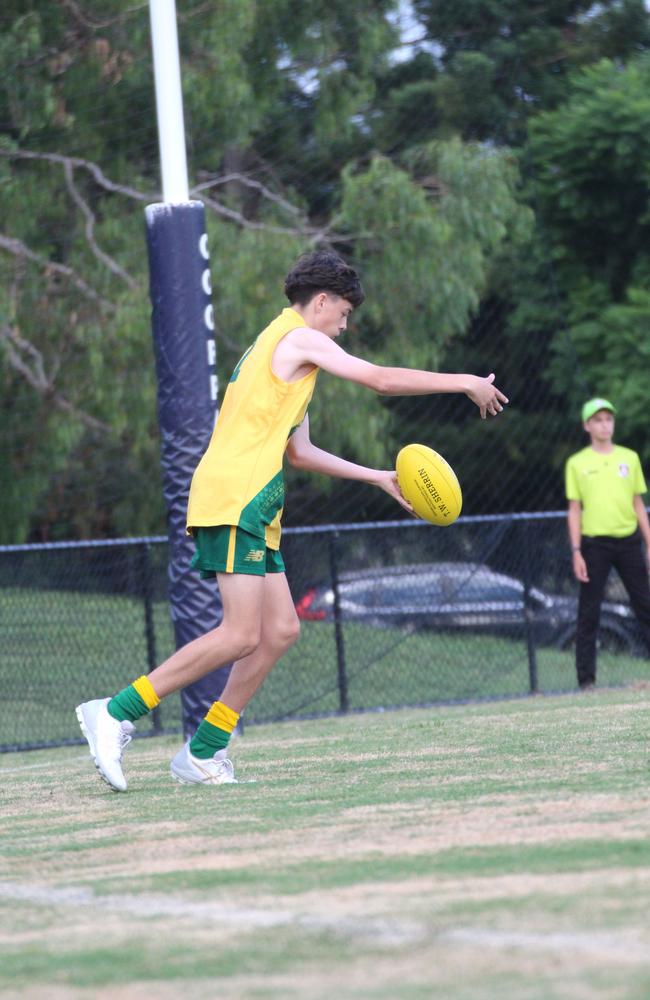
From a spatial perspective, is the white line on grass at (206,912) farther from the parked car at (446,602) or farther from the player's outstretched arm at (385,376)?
the parked car at (446,602)

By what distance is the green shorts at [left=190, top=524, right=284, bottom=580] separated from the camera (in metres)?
5.79

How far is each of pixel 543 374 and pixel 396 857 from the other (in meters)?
17.6

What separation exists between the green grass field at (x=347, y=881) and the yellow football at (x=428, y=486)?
95 cm

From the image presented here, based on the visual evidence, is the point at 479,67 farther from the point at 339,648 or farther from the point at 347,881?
the point at 347,881

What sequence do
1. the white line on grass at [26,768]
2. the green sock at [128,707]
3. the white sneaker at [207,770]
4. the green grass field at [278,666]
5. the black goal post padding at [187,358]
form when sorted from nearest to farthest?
1. the green sock at [128,707]
2. the white sneaker at [207,770]
3. the white line on grass at [26,768]
4. the black goal post padding at [187,358]
5. the green grass field at [278,666]

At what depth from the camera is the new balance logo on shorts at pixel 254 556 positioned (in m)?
5.81

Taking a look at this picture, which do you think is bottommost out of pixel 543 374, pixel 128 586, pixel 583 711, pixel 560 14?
pixel 583 711

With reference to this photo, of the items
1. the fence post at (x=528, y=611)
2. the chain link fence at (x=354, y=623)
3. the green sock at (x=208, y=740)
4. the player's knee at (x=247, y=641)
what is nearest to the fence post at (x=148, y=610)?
the chain link fence at (x=354, y=623)

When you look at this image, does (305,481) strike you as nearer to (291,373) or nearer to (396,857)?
(291,373)

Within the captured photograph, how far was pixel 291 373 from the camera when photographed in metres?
5.88

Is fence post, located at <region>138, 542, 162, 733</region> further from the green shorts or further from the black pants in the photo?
the green shorts

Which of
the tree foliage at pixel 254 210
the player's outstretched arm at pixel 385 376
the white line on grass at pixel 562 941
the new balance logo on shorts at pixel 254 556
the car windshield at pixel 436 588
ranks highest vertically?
the tree foliage at pixel 254 210

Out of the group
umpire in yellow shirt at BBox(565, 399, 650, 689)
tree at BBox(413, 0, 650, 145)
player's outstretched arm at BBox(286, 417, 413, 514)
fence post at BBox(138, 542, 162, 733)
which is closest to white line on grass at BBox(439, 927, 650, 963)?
player's outstretched arm at BBox(286, 417, 413, 514)

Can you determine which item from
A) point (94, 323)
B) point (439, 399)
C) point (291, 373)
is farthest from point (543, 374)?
point (291, 373)
